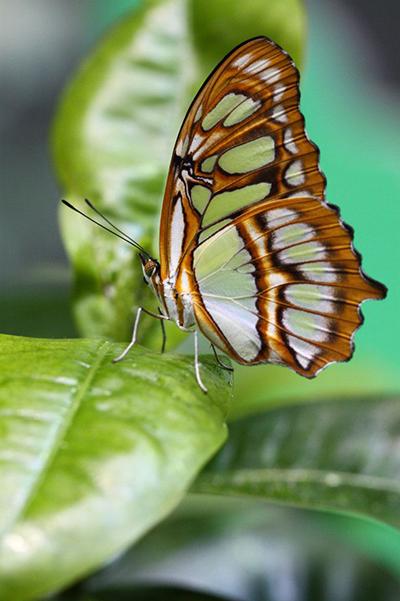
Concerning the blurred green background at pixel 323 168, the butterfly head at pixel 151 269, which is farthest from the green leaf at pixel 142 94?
the blurred green background at pixel 323 168

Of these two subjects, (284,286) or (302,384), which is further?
(302,384)

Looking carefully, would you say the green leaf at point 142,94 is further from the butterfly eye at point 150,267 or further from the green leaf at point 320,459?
the green leaf at point 320,459

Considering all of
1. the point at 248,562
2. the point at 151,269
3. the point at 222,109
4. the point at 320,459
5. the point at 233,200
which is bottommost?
the point at 248,562

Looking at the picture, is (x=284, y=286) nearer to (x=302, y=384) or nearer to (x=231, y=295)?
(x=231, y=295)

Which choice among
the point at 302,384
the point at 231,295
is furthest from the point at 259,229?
the point at 302,384

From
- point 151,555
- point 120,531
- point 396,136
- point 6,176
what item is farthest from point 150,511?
point 6,176

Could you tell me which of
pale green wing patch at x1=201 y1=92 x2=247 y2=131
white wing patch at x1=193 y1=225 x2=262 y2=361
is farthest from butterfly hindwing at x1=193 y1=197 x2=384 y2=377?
pale green wing patch at x1=201 y1=92 x2=247 y2=131

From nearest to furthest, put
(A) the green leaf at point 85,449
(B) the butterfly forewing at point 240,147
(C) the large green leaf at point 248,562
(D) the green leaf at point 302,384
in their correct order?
1. (A) the green leaf at point 85,449
2. (B) the butterfly forewing at point 240,147
3. (C) the large green leaf at point 248,562
4. (D) the green leaf at point 302,384
